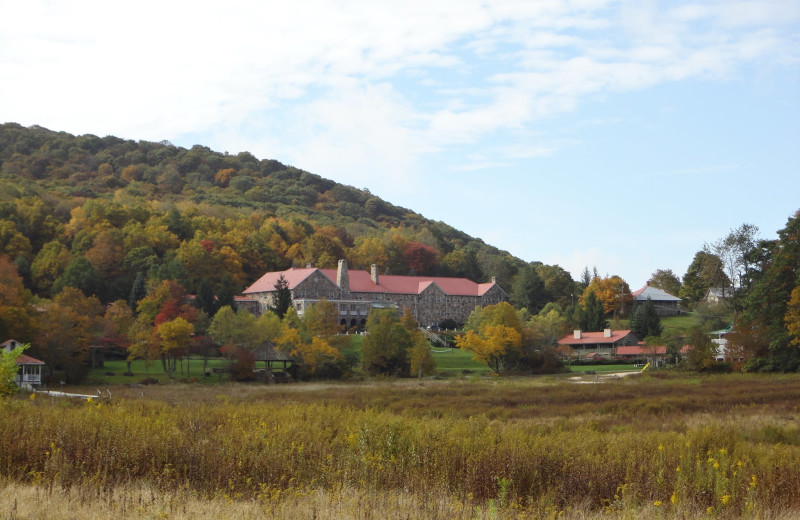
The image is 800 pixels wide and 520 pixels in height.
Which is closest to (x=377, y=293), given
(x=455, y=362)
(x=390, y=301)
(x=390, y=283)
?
(x=390, y=301)

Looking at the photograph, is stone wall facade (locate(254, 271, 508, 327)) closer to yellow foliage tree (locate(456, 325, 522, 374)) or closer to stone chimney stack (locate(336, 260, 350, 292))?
stone chimney stack (locate(336, 260, 350, 292))

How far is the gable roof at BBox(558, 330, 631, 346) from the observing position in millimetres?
75000

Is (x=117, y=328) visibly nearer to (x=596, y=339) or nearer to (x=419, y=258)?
(x=596, y=339)

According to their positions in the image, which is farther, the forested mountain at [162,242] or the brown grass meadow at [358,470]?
the forested mountain at [162,242]

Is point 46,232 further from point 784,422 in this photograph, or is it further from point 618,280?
point 784,422

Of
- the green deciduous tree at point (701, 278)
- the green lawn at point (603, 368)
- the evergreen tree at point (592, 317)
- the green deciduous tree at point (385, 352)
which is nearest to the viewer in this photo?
the green deciduous tree at point (385, 352)

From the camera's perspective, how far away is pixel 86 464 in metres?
12.7

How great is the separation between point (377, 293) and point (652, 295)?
32.7m

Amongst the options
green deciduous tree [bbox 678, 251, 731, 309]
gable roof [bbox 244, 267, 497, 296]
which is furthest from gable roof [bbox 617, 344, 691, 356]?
gable roof [bbox 244, 267, 497, 296]

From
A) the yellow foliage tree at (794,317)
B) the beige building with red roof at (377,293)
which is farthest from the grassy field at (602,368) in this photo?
the beige building with red roof at (377,293)

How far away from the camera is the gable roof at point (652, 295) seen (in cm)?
9875

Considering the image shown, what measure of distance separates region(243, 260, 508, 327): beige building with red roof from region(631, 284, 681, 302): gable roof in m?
15.9

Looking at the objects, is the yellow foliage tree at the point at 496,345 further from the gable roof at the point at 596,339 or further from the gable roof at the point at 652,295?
the gable roof at the point at 652,295

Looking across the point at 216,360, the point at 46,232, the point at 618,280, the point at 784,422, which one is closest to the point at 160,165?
the point at 46,232
